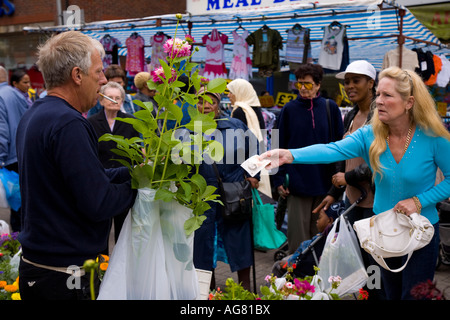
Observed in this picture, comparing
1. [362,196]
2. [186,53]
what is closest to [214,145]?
[186,53]

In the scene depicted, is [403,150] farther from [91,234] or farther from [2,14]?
[2,14]

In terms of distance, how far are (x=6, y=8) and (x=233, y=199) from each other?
59.3ft

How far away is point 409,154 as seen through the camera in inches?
98.1

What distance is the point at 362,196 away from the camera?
331cm

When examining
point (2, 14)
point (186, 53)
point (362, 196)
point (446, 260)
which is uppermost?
point (2, 14)

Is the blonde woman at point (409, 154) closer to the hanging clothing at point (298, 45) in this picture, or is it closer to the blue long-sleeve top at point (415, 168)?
the blue long-sleeve top at point (415, 168)

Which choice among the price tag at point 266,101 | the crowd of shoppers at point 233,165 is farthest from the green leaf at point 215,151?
the price tag at point 266,101

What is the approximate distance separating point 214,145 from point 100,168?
17.5 inches

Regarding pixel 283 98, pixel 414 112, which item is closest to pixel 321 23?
pixel 283 98

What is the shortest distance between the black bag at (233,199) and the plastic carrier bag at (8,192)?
97.5 inches

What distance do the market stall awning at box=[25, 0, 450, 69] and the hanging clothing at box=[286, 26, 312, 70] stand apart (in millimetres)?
241

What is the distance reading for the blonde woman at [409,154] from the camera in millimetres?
2465

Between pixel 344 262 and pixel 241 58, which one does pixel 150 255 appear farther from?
pixel 241 58

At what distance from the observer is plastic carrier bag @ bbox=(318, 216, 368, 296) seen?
2.87 meters
